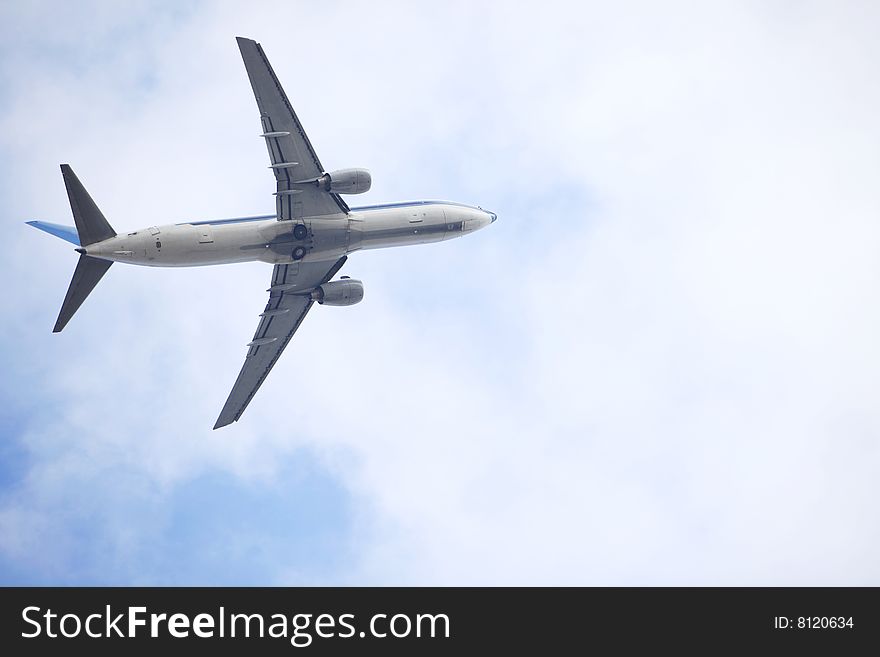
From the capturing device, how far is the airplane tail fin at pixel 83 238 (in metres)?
59.4

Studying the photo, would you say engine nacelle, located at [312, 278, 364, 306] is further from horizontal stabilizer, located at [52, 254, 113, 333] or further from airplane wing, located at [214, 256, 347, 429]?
horizontal stabilizer, located at [52, 254, 113, 333]

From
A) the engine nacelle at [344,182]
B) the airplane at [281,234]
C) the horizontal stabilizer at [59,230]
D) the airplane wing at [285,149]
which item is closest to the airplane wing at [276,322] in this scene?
the airplane at [281,234]

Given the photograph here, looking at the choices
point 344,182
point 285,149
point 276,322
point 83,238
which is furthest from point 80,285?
point 344,182

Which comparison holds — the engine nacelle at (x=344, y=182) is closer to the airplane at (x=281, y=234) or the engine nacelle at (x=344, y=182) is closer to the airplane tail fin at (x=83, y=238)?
the airplane at (x=281, y=234)

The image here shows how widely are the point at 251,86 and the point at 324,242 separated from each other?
9.94 metres

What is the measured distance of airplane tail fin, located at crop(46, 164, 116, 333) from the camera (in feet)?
195

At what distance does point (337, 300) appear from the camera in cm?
7050

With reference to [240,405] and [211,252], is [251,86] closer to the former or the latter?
[211,252]

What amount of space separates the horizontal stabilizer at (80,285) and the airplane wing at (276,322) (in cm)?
1199

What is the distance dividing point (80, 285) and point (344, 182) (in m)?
15.5

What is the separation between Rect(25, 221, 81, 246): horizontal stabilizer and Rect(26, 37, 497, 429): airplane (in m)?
0.06

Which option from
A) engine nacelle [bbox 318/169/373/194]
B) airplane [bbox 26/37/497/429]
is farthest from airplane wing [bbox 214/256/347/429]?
engine nacelle [bbox 318/169/373/194]

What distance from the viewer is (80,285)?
199ft

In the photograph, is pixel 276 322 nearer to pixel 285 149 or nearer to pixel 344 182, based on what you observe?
pixel 344 182
